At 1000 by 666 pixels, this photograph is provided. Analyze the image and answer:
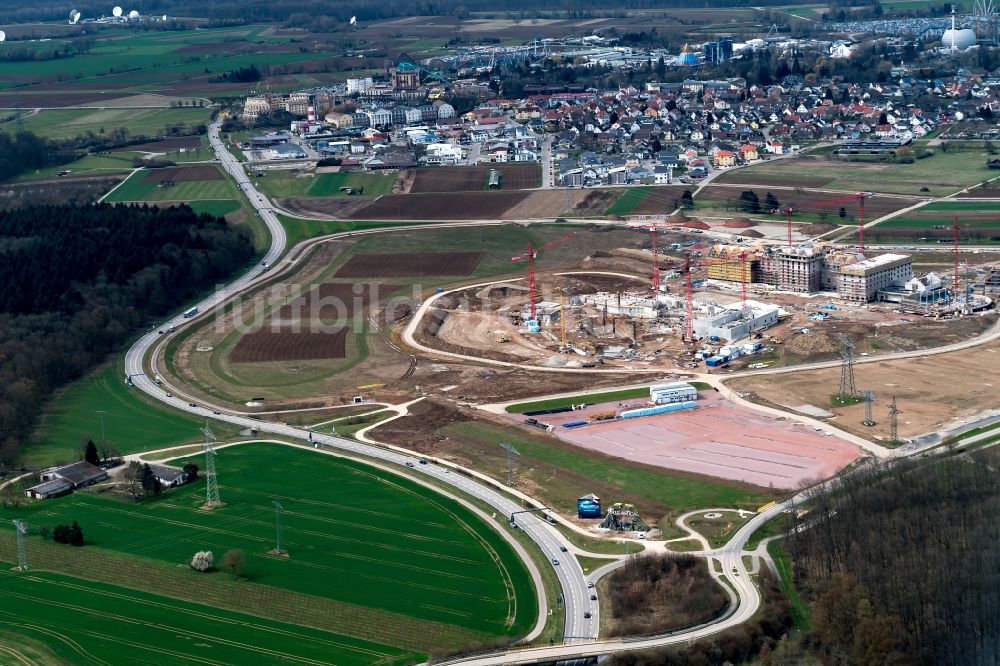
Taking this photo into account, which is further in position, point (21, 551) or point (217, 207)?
point (217, 207)

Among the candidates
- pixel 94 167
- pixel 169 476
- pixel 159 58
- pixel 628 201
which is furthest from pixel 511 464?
pixel 159 58

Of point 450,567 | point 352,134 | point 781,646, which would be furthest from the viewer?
point 352,134

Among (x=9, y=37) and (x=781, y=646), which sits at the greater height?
(x=9, y=37)

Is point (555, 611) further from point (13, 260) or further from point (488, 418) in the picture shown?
point (13, 260)

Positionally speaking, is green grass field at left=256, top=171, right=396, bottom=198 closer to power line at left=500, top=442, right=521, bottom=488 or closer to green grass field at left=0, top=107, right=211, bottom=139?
green grass field at left=0, top=107, right=211, bottom=139

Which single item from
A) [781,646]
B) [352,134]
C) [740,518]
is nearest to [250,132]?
[352,134]

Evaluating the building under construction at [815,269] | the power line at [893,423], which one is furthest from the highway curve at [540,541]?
the building under construction at [815,269]

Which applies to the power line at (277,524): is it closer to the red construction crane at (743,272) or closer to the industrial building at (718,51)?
the red construction crane at (743,272)

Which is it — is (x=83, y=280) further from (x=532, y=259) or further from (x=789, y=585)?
(x=789, y=585)
